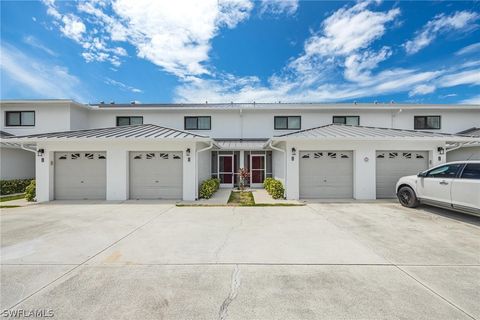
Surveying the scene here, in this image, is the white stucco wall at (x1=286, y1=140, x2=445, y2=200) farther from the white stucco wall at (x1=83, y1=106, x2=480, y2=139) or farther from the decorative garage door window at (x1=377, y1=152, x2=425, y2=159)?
the white stucco wall at (x1=83, y1=106, x2=480, y2=139)

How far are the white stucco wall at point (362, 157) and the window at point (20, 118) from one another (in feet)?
58.7

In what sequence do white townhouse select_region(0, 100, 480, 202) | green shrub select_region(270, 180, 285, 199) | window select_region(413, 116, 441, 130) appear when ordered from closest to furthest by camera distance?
white townhouse select_region(0, 100, 480, 202) < green shrub select_region(270, 180, 285, 199) < window select_region(413, 116, 441, 130)

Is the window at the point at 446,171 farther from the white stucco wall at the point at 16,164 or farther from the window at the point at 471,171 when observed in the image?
the white stucco wall at the point at 16,164

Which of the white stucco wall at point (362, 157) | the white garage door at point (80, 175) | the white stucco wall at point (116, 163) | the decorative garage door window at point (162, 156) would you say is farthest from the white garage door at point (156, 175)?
the white stucco wall at point (362, 157)

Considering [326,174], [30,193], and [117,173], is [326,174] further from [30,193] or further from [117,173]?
[30,193]

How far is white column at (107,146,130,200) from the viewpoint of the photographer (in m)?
10.8

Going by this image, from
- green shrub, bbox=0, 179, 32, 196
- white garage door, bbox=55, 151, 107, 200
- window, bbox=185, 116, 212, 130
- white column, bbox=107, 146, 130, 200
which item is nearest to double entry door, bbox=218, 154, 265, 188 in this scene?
window, bbox=185, 116, 212, 130

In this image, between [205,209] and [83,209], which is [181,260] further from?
[83,209]

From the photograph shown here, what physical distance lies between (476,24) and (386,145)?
32.8 feet

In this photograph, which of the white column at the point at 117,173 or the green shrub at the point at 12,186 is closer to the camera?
the white column at the point at 117,173

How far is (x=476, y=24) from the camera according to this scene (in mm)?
12547

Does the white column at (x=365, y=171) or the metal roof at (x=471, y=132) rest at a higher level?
the metal roof at (x=471, y=132)

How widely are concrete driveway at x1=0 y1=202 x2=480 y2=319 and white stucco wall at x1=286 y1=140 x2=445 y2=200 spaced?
3546 millimetres

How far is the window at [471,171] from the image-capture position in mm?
6430
